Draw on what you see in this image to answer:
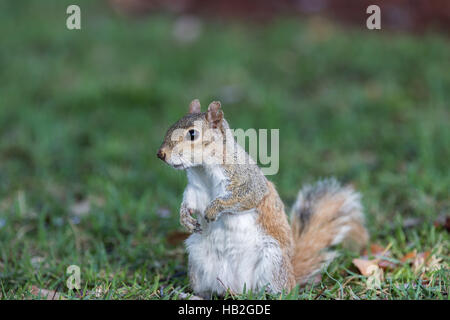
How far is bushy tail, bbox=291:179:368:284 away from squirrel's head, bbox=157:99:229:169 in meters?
0.62

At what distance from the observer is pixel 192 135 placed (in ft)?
6.82

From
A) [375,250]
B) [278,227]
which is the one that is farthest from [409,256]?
[278,227]

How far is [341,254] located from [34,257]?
1329mm

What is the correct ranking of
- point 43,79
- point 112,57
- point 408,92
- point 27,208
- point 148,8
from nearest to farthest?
1. point 27,208
2. point 408,92
3. point 43,79
4. point 112,57
5. point 148,8

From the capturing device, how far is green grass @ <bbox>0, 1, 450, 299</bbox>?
2.61 metres

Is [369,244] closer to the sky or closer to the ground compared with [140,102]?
closer to the ground

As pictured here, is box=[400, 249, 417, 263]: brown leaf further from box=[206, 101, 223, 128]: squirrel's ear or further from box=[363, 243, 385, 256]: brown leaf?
box=[206, 101, 223, 128]: squirrel's ear

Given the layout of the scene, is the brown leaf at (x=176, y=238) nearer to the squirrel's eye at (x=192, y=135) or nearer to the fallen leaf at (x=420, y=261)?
the squirrel's eye at (x=192, y=135)

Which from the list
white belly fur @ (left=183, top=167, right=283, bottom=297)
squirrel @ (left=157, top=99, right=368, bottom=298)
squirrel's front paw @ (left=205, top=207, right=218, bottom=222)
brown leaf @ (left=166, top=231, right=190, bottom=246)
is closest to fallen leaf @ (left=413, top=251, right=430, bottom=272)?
squirrel @ (left=157, top=99, right=368, bottom=298)

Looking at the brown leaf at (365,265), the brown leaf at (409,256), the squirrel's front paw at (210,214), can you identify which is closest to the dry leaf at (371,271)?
the brown leaf at (365,265)

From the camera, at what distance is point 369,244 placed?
270 cm
